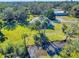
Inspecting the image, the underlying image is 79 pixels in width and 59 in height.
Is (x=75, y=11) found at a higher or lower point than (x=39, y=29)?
higher

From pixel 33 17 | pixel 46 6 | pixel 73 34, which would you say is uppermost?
pixel 46 6

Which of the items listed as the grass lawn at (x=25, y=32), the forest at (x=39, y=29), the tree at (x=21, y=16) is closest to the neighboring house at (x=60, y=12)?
the forest at (x=39, y=29)

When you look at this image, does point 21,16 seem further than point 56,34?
Yes

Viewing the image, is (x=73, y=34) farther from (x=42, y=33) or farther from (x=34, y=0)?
(x=34, y=0)

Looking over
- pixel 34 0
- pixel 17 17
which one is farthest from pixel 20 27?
pixel 34 0

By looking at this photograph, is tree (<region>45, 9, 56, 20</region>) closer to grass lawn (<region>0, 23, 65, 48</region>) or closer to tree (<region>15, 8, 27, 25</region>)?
A: grass lawn (<region>0, 23, 65, 48</region>)

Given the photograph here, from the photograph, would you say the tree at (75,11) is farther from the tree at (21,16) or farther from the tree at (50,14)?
the tree at (21,16)

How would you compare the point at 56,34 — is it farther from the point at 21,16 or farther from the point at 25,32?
the point at 21,16

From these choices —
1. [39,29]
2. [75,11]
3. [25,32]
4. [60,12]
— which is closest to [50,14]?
[60,12]
